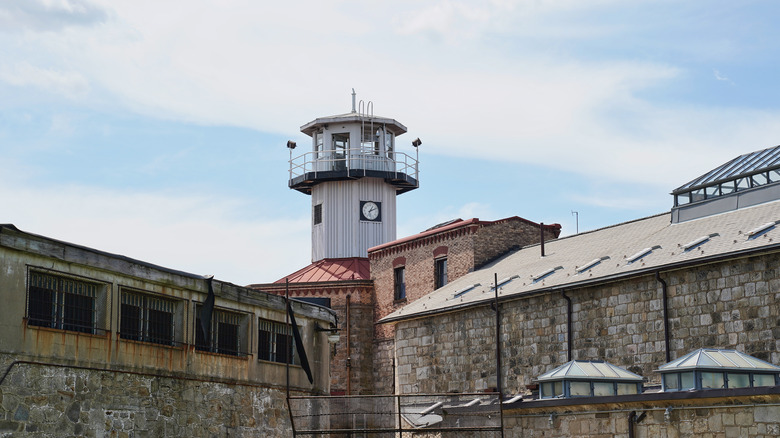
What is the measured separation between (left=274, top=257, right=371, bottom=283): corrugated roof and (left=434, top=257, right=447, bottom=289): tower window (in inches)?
180

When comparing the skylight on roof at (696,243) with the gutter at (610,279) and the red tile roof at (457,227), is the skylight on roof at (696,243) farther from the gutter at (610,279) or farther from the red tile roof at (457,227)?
the red tile roof at (457,227)

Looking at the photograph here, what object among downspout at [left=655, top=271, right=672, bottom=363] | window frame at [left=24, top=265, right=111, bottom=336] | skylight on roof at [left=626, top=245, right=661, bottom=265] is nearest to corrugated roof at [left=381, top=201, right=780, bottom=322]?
skylight on roof at [left=626, top=245, right=661, bottom=265]

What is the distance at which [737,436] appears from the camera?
16.1 m

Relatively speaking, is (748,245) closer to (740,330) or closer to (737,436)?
(740,330)

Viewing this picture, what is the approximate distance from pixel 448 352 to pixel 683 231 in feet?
26.7

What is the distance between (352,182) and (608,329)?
20676mm

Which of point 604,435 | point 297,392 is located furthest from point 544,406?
point 297,392

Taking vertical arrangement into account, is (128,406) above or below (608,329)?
below

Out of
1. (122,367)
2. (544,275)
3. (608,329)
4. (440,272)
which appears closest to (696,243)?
(608,329)

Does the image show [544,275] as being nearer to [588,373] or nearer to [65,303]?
[588,373]

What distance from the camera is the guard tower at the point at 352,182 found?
4353 cm

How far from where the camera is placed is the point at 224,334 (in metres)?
22.0

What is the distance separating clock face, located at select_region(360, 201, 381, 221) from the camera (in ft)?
144

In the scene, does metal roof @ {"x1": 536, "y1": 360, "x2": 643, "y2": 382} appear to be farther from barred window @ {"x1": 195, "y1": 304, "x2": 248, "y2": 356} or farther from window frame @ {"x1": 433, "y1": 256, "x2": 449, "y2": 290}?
window frame @ {"x1": 433, "y1": 256, "x2": 449, "y2": 290}
